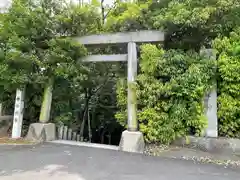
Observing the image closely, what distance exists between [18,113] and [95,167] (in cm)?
311

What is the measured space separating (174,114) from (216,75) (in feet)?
4.03

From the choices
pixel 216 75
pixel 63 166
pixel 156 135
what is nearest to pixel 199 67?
pixel 216 75

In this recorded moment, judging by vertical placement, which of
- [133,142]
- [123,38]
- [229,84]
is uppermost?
[123,38]

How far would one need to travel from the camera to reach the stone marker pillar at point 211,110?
4.60m

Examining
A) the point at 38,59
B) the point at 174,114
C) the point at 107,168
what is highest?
the point at 38,59

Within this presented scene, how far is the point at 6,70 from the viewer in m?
5.12

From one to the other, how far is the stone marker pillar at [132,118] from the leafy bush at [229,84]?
178 cm

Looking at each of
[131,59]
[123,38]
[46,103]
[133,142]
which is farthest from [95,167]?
[123,38]

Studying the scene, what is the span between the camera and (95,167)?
3.51 meters

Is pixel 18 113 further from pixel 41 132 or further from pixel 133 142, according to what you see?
pixel 133 142

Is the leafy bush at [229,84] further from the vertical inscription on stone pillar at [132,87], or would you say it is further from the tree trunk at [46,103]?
the tree trunk at [46,103]

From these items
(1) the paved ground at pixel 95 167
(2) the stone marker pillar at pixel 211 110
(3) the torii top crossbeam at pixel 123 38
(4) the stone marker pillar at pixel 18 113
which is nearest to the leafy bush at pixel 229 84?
(2) the stone marker pillar at pixel 211 110

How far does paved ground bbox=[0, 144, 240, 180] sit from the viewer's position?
314 centimetres

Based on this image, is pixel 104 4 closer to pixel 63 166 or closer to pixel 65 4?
pixel 65 4
